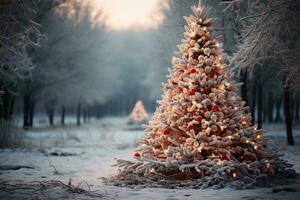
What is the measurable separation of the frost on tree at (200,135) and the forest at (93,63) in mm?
340

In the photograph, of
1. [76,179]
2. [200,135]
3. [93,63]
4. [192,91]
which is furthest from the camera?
[93,63]

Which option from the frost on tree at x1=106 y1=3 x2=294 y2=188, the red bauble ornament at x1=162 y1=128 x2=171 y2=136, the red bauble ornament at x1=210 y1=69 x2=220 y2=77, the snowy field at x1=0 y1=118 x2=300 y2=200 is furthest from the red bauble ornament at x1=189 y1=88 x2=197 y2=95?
the snowy field at x1=0 y1=118 x2=300 y2=200

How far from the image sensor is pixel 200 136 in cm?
928

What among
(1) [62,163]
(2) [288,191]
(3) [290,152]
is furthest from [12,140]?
(2) [288,191]

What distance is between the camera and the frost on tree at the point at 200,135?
9000mm

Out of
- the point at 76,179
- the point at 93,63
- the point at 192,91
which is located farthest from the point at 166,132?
the point at 93,63

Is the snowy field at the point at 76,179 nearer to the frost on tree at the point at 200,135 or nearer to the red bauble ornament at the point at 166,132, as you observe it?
the frost on tree at the point at 200,135

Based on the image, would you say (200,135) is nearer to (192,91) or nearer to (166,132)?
(166,132)

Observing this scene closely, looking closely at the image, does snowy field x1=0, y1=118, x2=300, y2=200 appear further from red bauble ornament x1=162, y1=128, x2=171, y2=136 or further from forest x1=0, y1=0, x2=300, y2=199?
red bauble ornament x1=162, y1=128, x2=171, y2=136

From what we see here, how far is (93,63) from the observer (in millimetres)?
37156

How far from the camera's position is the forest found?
1014cm

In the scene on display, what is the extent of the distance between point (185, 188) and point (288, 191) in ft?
6.62

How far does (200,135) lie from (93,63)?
28.9 meters

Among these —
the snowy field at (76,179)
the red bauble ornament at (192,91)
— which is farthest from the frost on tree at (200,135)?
the snowy field at (76,179)
